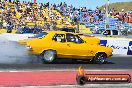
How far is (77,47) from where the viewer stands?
17.3 metres

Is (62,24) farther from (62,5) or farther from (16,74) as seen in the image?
(16,74)

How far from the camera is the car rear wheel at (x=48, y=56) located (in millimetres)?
16492

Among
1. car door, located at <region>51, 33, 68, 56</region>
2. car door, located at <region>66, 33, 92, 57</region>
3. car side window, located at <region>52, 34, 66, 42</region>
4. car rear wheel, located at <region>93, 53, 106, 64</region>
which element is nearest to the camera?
car door, located at <region>51, 33, 68, 56</region>

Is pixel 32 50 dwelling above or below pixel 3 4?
below

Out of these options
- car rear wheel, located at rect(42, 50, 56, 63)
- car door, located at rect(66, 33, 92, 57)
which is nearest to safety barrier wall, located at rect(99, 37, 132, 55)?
car door, located at rect(66, 33, 92, 57)

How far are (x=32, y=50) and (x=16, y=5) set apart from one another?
28115mm

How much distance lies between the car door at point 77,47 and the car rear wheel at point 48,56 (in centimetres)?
85

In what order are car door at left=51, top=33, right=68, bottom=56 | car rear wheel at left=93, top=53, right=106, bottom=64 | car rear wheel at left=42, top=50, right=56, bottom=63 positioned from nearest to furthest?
1. car rear wheel at left=42, top=50, right=56, bottom=63
2. car door at left=51, top=33, right=68, bottom=56
3. car rear wheel at left=93, top=53, right=106, bottom=64

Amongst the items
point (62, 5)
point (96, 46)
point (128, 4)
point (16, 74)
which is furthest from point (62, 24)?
point (128, 4)

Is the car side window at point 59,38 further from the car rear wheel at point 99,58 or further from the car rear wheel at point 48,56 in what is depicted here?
the car rear wheel at point 99,58

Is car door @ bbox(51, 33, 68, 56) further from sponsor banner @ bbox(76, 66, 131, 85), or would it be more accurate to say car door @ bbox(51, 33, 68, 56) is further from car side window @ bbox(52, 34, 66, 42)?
sponsor banner @ bbox(76, 66, 131, 85)

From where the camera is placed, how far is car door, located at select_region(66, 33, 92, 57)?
17.2 m

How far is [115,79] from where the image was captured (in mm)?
10891

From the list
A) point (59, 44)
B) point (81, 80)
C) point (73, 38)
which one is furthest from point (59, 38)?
point (81, 80)
